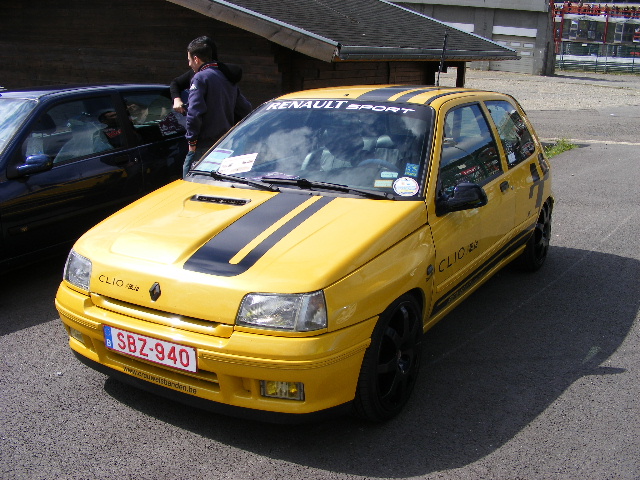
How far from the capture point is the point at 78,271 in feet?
11.8

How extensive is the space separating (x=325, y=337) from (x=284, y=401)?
360 millimetres

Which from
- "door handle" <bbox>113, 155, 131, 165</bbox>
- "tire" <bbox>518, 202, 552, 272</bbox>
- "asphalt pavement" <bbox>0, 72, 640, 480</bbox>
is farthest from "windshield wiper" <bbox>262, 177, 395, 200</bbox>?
"door handle" <bbox>113, 155, 131, 165</bbox>

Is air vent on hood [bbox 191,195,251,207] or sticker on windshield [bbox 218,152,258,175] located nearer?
air vent on hood [bbox 191,195,251,207]

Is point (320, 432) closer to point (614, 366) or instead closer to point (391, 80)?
point (614, 366)

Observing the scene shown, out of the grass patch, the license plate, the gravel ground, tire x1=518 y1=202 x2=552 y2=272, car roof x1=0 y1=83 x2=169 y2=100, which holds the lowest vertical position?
the gravel ground

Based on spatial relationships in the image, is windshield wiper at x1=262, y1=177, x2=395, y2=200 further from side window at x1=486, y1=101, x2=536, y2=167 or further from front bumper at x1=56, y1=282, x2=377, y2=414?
side window at x1=486, y1=101, x2=536, y2=167

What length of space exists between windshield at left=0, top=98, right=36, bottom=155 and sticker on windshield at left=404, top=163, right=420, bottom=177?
10.6 feet

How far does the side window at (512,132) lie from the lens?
5062mm

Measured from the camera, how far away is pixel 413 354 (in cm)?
369

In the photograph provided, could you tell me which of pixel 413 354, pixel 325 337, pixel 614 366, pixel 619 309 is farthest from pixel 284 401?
pixel 619 309

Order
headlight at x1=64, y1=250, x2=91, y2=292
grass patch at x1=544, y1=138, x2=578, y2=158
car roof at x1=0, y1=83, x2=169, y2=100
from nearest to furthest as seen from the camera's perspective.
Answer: headlight at x1=64, y1=250, x2=91, y2=292 → car roof at x1=0, y1=83, x2=169, y2=100 → grass patch at x1=544, y1=138, x2=578, y2=158

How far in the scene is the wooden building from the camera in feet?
29.2

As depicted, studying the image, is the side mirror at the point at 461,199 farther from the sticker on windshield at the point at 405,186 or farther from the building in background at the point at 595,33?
the building in background at the point at 595,33

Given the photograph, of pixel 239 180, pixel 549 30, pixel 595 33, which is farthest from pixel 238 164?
pixel 595 33
